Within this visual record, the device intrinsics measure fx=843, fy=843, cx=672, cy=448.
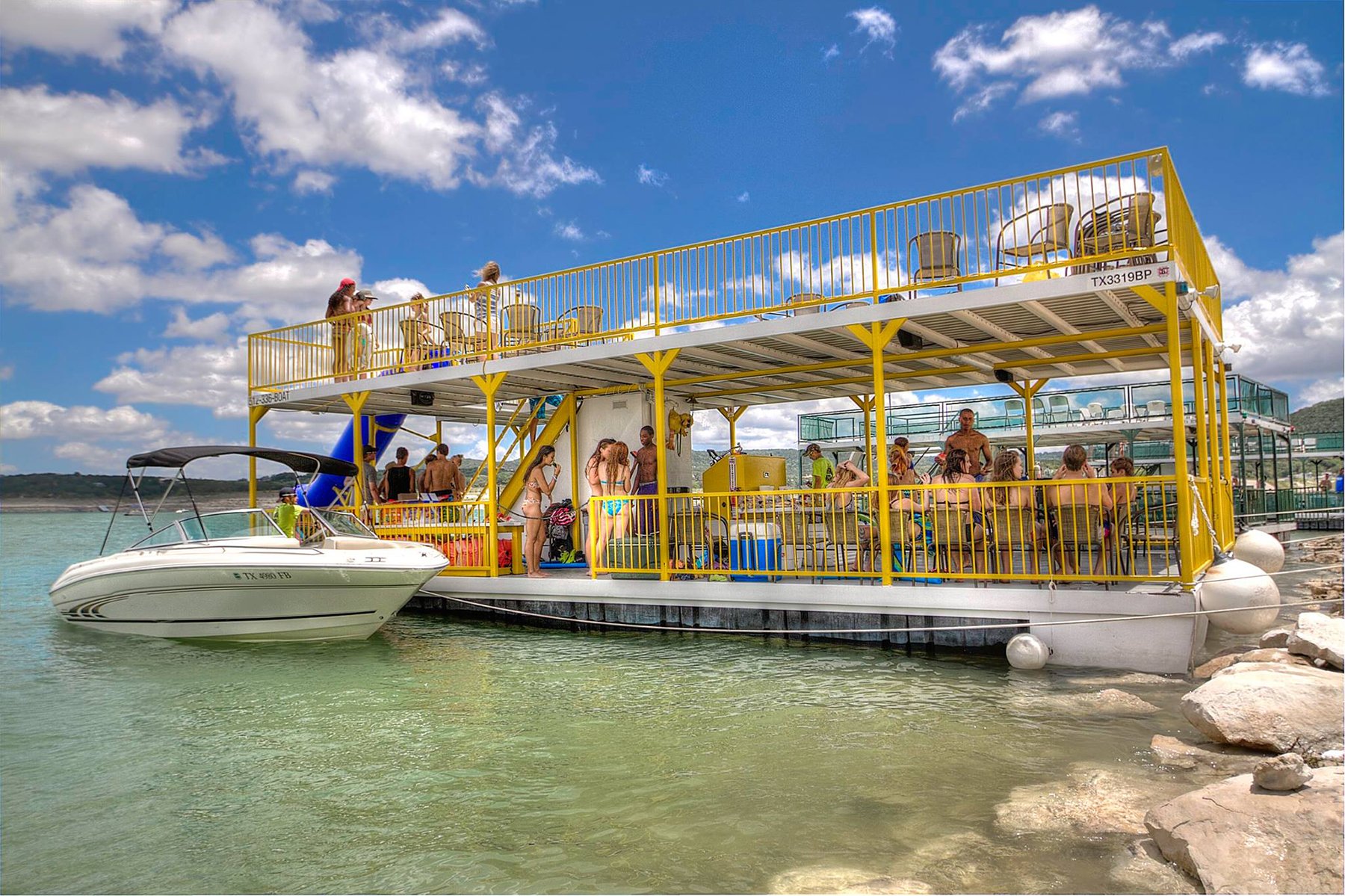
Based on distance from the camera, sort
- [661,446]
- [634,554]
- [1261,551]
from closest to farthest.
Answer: [1261,551], [661,446], [634,554]

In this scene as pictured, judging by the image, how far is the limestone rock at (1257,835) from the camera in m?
3.44

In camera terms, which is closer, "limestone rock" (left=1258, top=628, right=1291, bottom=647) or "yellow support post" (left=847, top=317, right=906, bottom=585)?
"limestone rock" (left=1258, top=628, right=1291, bottom=647)

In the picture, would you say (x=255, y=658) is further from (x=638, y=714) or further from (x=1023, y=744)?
(x=1023, y=744)

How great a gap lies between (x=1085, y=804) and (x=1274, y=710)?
1737mm

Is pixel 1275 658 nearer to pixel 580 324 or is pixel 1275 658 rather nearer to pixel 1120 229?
pixel 1120 229

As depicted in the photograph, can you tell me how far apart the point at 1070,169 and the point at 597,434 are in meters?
7.69

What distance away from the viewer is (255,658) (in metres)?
10.3

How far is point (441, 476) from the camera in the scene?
14586mm

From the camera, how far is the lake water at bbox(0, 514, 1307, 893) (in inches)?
167

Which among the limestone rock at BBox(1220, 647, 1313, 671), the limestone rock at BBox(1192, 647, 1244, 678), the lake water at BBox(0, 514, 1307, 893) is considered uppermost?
the limestone rock at BBox(1220, 647, 1313, 671)

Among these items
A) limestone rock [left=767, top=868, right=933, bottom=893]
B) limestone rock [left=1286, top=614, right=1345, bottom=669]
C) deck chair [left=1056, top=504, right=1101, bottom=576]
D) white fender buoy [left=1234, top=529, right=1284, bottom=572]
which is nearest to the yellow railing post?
deck chair [left=1056, top=504, right=1101, bottom=576]

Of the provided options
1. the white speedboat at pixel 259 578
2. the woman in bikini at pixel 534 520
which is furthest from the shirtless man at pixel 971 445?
the white speedboat at pixel 259 578

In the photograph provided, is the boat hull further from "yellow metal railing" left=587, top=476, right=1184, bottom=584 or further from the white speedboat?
"yellow metal railing" left=587, top=476, right=1184, bottom=584

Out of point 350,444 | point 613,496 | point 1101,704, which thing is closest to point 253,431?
point 350,444
